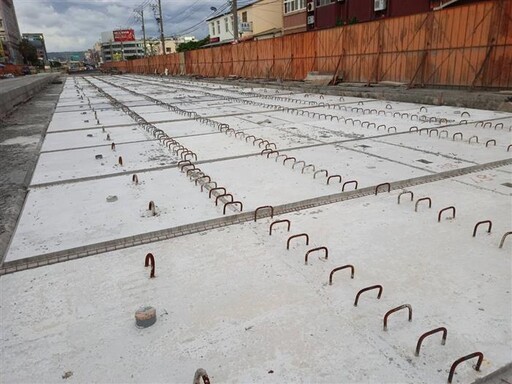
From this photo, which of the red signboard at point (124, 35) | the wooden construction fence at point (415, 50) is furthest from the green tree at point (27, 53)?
the wooden construction fence at point (415, 50)

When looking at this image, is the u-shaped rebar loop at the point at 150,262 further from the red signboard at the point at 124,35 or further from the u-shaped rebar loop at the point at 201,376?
the red signboard at the point at 124,35

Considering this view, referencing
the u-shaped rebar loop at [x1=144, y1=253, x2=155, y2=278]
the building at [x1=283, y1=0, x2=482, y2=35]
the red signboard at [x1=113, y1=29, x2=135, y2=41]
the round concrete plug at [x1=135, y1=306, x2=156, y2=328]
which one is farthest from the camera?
the red signboard at [x1=113, y1=29, x2=135, y2=41]

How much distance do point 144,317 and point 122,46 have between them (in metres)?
133

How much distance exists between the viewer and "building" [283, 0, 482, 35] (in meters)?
24.6

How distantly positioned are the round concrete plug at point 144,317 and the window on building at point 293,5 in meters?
40.9

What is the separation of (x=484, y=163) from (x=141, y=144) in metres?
6.39

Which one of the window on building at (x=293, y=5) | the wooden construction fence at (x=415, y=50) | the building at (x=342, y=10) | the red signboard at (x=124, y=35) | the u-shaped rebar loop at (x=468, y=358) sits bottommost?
the u-shaped rebar loop at (x=468, y=358)

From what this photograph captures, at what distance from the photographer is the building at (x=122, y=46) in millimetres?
125000

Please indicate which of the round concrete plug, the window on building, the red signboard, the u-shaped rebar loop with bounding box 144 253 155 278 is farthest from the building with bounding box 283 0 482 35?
the red signboard

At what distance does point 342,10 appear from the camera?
1264 inches

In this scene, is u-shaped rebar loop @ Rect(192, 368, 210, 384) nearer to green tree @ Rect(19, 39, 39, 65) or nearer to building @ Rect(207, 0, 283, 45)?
building @ Rect(207, 0, 283, 45)

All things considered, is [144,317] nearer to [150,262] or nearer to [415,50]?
[150,262]

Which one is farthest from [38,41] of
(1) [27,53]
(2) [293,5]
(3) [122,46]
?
(2) [293,5]

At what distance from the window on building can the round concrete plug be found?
4090 centimetres
